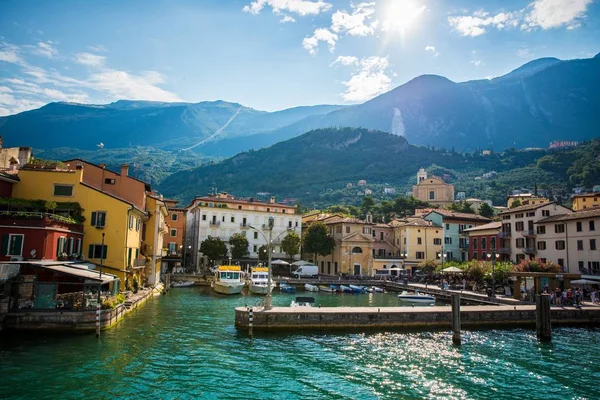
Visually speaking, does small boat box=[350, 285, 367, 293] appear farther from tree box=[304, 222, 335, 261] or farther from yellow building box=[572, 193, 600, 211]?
yellow building box=[572, 193, 600, 211]

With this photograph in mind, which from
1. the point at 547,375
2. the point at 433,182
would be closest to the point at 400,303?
the point at 547,375

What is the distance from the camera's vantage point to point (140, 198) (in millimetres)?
48344

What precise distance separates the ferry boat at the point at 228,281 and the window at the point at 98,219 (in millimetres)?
20393

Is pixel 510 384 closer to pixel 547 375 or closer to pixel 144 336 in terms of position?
pixel 547 375

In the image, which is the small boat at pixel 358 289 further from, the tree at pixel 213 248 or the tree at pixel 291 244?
the tree at pixel 213 248

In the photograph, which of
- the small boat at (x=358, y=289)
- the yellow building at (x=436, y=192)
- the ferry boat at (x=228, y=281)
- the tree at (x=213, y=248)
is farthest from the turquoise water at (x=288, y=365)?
the yellow building at (x=436, y=192)

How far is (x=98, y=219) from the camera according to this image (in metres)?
37.4

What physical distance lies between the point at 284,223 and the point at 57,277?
62.1m

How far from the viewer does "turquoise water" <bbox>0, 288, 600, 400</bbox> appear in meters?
18.1

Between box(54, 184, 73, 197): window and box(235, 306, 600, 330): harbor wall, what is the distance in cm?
1878

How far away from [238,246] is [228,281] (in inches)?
989

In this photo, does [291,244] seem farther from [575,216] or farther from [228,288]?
[575,216]

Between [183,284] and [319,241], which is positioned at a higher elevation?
[319,241]

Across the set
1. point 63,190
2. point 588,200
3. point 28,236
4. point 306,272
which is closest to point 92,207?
point 63,190
